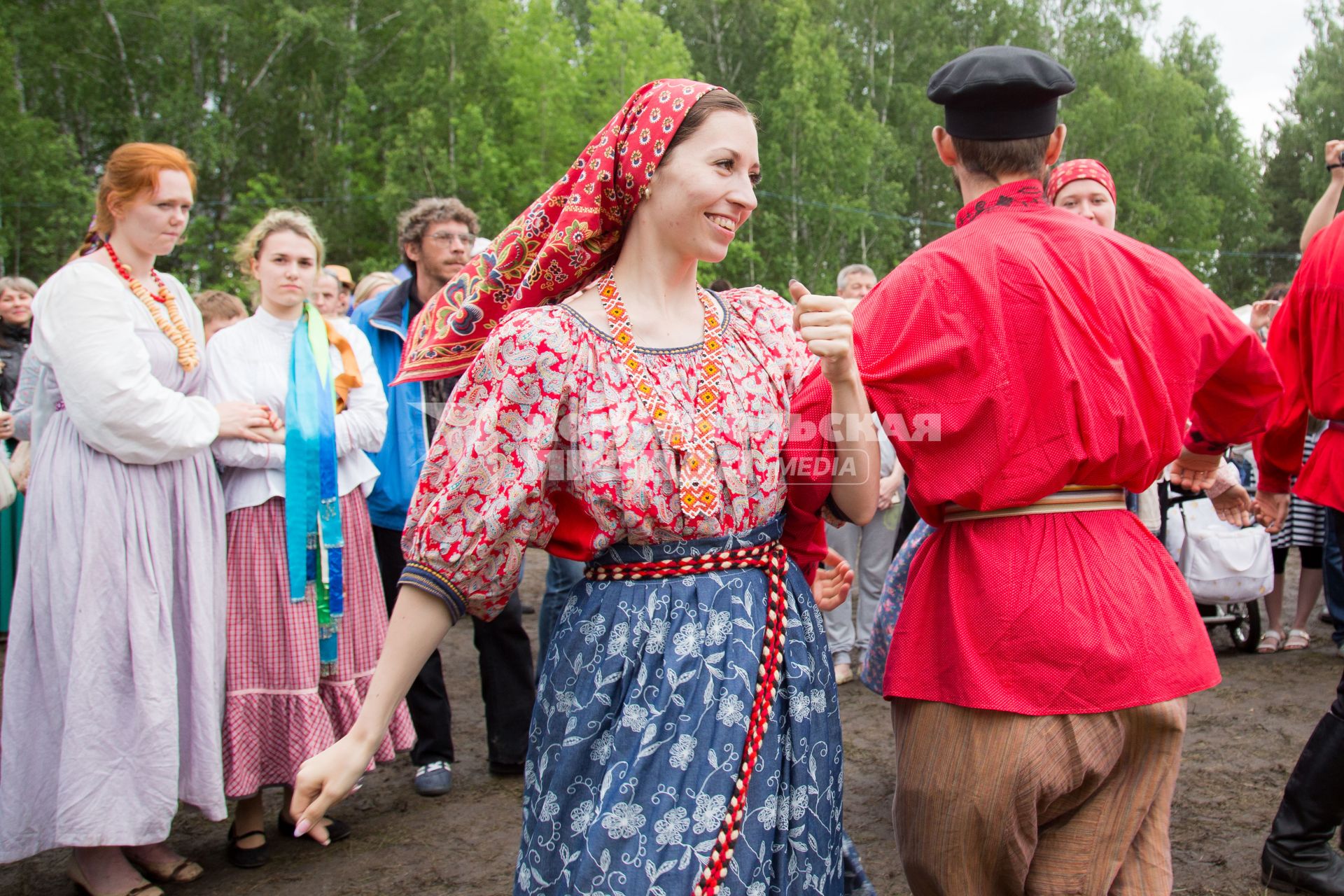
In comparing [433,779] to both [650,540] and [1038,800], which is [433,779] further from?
[1038,800]

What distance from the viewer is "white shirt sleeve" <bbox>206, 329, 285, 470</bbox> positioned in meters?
3.67

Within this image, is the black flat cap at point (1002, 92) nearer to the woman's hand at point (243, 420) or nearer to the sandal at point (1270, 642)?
the woman's hand at point (243, 420)

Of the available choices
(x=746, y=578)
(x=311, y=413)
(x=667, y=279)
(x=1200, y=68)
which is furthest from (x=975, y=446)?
(x=1200, y=68)

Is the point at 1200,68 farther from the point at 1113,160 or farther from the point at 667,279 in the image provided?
the point at 667,279

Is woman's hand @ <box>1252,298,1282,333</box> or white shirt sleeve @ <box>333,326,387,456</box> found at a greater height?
woman's hand @ <box>1252,298,1282,333</box>

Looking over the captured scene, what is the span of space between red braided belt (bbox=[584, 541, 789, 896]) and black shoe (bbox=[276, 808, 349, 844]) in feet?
7.95

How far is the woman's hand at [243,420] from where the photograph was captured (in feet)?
11.7

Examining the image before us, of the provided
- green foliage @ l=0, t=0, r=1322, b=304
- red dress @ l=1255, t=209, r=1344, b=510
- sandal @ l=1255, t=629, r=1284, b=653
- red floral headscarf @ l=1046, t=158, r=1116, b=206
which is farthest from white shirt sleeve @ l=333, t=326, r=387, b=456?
green foliage @ l=0, t=0, r=1322, b=304

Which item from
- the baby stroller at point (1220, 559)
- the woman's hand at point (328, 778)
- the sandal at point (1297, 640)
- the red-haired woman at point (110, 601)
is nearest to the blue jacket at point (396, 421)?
the red-haired woman at point (110, 601)

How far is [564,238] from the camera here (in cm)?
208

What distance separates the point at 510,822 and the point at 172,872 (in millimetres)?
1126

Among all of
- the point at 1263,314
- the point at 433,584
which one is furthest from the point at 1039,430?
the point at 1263,314

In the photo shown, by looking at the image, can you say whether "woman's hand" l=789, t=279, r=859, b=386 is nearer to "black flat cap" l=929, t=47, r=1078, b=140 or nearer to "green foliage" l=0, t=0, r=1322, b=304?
"black flat cap" l=929, t=47, r=1078, b=140

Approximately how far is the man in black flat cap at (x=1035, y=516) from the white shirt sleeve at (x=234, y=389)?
7.59ft
